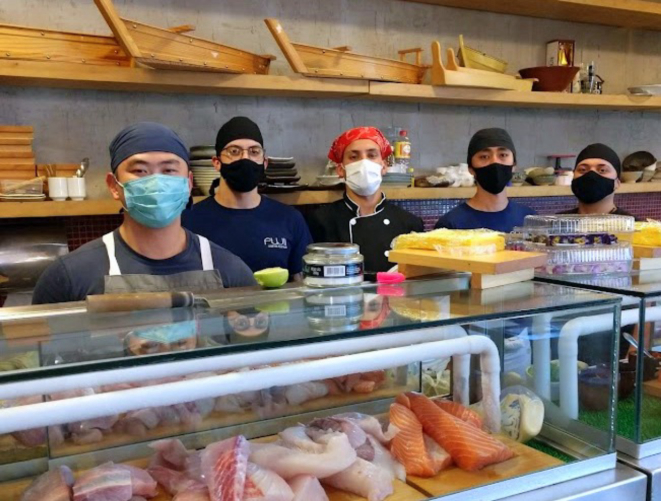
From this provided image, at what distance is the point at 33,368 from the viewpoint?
35.9 inches

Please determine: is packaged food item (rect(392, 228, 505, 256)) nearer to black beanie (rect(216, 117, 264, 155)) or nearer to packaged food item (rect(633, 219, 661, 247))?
packaged food item (rect(633, 219, 661, 247))

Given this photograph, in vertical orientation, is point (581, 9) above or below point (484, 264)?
above

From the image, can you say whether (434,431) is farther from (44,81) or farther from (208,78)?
(44,81)

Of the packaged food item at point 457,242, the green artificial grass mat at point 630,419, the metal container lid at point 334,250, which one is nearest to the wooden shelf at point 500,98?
the packaged food item at point 457,242

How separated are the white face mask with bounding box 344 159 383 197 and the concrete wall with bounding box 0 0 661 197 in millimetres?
1025

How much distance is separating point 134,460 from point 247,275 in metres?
1.03

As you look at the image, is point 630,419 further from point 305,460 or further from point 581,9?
point 581,9

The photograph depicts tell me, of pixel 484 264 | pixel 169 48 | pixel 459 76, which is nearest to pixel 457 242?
pixel 484 264

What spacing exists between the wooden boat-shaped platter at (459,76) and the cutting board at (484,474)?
313cm

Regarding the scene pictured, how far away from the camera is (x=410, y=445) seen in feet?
4.53

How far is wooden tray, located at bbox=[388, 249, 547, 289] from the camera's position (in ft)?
4.81

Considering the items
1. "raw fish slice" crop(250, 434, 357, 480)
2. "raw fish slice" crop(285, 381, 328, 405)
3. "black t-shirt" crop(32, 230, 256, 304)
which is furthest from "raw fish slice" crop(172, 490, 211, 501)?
"black t-shirt" crop(32, 230, 256, 304)

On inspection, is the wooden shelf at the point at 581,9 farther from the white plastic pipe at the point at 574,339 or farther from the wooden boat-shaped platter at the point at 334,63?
the white plastic pipe at the point at 574,339

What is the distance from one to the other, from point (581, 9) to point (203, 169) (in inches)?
126
